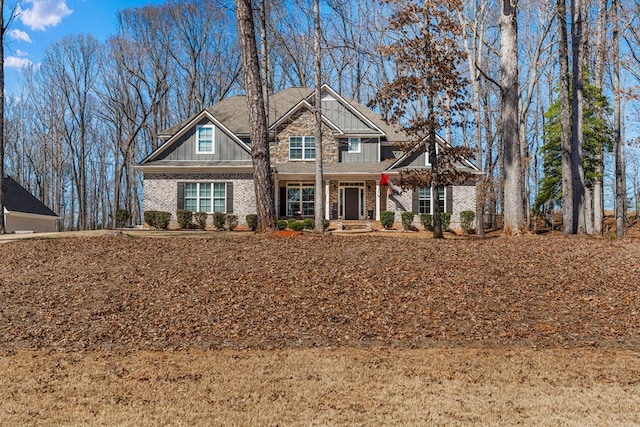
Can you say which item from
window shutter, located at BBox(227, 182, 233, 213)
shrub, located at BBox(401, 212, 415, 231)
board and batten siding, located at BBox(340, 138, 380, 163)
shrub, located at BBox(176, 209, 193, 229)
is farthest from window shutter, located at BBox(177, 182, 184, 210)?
shrub, located at BBox(401, 212, 415, 231)

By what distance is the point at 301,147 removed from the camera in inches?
955

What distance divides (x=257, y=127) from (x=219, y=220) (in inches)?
418

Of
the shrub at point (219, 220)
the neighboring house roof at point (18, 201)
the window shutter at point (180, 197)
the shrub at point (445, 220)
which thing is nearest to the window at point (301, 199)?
the shrub at point (219, 220)

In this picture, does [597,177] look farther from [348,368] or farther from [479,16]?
[348,368]

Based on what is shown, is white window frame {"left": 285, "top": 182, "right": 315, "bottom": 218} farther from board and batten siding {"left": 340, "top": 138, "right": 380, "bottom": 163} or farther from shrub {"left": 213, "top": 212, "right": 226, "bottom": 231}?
shrub {"left": 213, "top": 212, "right": 226, "bottom": 231}

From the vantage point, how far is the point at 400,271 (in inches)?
322

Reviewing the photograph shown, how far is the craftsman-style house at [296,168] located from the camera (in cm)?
2245

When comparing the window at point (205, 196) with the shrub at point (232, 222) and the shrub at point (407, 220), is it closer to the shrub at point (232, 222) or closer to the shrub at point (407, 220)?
the shrub at point (232, 222)

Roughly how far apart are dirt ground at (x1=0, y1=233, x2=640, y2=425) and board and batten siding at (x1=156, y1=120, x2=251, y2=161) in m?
12.9

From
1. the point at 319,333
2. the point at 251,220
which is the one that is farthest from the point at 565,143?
the point at 251,220

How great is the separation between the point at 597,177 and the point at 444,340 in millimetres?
21241

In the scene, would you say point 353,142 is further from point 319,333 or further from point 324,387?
point 324,387

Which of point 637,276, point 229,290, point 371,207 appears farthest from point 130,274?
point 371,207

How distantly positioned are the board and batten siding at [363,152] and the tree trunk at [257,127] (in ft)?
41.8
